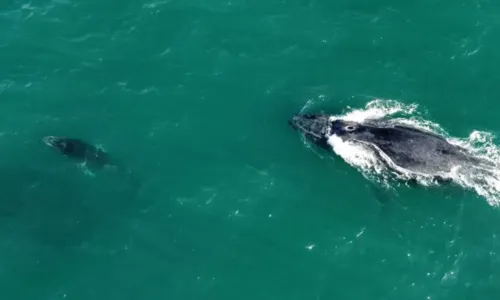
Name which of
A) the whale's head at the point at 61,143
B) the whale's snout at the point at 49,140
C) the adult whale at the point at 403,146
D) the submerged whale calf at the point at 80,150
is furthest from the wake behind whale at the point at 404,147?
the whale's snout at the point at 49,140

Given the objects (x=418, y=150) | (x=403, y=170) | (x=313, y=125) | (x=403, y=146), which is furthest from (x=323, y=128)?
(x=418, y=150)

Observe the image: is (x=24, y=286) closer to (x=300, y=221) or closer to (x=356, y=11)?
(x=300, y=221)

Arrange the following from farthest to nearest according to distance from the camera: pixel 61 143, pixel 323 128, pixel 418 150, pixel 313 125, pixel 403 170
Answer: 1. pixel 61 143
2. pixel 313 125
3. pixel 323 128
4. pixel 418 150
5. pixel 403 170

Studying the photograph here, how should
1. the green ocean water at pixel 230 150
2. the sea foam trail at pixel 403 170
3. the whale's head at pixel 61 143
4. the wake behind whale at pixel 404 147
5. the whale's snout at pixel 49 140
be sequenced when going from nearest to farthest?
the green ocean water at pixel 230 150 → the sea foam trail at pixel 403 170 → the wake behind whale at pixel 404 147 → the whale's head at pixel 61 143 → the whale's snout at pixel 49 140

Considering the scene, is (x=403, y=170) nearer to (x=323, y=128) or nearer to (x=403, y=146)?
(x=403, y=146)

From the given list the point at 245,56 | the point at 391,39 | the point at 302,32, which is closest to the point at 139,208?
the point at 245,56

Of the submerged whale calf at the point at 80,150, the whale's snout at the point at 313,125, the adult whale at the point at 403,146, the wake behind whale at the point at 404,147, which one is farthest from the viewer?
the whale's snout at the point at 313,125

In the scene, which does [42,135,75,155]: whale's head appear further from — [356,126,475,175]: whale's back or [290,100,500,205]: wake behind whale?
[356,126,475,175]: whale's back

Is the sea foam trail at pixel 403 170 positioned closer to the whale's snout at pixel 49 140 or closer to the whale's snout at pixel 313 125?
the whale's snout at pixel 313 125
